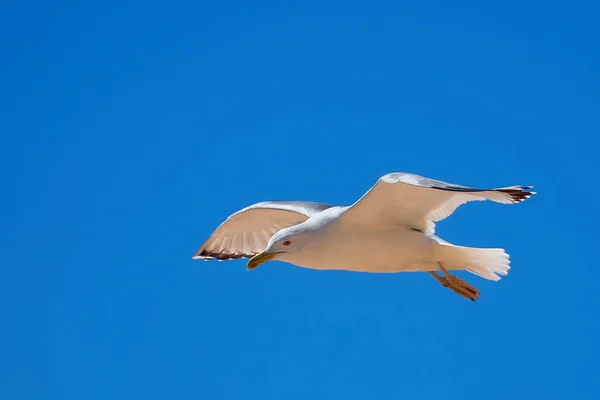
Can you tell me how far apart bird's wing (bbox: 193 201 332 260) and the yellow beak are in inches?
64.5

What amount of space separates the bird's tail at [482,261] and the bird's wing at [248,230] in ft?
6.09

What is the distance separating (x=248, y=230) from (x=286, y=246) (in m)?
2.30

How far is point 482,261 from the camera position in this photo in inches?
289

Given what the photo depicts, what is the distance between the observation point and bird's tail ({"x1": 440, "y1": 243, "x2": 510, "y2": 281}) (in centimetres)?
728

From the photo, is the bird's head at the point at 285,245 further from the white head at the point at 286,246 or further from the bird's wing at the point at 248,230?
the bird's wing at the point at 248,230

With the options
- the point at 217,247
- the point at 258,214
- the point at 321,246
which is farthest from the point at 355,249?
the point at 217,247

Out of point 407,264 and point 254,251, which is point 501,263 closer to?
point 407,264

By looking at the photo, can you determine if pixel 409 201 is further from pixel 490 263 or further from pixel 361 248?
pixel 490 263

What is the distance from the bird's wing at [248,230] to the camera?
8914 mm

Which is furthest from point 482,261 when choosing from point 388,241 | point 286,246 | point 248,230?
point 248,230

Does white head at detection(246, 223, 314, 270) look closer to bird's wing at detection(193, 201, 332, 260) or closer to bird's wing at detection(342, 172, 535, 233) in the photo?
bird's wing at detection(342, 172, 535, 233)

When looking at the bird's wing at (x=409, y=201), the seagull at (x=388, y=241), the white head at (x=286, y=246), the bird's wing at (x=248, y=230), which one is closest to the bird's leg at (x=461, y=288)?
the seagull at (x=388, y=241)

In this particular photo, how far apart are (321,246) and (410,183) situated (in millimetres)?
964

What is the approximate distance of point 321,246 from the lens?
23.1ft
